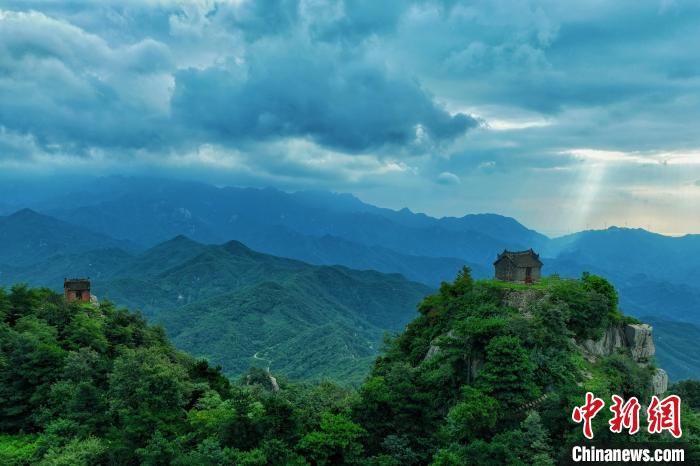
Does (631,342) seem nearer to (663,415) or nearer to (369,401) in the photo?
(663,415)

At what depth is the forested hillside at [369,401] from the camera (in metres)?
25.5

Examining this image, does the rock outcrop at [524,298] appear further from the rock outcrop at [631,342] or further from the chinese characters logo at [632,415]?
the chinese characters logo at [632,415]

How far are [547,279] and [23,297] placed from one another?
47.1m

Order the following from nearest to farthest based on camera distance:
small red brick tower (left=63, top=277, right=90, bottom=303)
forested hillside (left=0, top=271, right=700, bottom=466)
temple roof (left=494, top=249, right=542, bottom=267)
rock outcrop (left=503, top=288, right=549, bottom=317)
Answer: forested hillside (left=0, top=271, right=700, bottom=466) → rock outcrop (left=503, top=288, right=549, bottom=317) → temple roof (left=494, top=249, right=542, bottom=267) → small red brick tower (left=63, top=277, right=90, bottom=303)

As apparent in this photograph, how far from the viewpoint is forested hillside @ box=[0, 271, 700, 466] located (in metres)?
25.5

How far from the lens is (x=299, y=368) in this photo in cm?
14425

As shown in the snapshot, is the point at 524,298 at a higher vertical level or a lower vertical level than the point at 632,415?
higher

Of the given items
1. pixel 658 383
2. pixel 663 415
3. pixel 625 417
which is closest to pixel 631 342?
pixel 658 383

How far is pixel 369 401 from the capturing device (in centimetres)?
2912

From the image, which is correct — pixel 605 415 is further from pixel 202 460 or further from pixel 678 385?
pixel 678 385

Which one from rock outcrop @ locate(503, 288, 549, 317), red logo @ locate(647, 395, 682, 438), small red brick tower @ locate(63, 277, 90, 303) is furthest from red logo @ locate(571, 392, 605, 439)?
small red brick tower @ locate(63, 277, 90, 303)

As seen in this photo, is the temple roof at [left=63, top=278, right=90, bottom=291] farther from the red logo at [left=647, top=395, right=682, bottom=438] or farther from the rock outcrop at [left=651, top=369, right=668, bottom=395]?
the rock outcrop at [left=651, top=369, right=668, bottom=395]

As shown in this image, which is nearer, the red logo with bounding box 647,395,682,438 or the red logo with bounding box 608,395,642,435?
the red logo with bounding box 647,395,682,438

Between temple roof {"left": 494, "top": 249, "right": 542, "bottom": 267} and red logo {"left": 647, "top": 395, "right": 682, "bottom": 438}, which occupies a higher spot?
temple roof {"left": 494, "top": 249, "right": 542, "bottom": 267}
